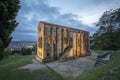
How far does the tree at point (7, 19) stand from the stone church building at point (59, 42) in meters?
5.69

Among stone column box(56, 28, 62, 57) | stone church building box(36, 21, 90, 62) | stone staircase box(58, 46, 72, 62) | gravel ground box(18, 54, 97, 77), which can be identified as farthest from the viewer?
stone column box(56, 28, 62, 57)

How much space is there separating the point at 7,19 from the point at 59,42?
8.36m

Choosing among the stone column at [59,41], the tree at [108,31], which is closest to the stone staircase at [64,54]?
the stone column at [59,41]

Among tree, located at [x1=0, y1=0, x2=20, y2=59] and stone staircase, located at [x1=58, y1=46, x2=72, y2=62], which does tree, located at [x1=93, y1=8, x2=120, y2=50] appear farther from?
tree, located at [x1=0, y1=0, x2=20, y2=59]

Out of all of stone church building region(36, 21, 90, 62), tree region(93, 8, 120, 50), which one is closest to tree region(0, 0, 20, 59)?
stone church building region(36, 21, 90, 62)

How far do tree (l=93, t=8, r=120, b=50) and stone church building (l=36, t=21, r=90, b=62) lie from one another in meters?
8.72

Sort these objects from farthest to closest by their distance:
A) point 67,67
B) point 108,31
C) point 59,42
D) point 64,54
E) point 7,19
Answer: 1. point 108,31
2. point 59,42
3. point 64,54
4. point 67,67
5. point 7,19

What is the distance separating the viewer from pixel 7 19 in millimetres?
11445

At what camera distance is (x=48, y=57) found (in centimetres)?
1778

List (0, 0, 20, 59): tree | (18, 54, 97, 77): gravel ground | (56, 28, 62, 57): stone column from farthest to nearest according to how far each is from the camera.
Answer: (56, 28, 62, 57): stone column, (18, 54, 97, 77): gravel ground, (0, 0, 20, 59): tree

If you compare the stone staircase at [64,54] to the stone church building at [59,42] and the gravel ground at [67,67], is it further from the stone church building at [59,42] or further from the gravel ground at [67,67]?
the gravel ground at [67,67]

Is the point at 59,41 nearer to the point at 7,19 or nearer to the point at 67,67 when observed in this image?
the point at 67,67

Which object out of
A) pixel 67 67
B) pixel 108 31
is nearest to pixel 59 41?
pixel 67 67

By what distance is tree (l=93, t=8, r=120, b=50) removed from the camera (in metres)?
28.7
